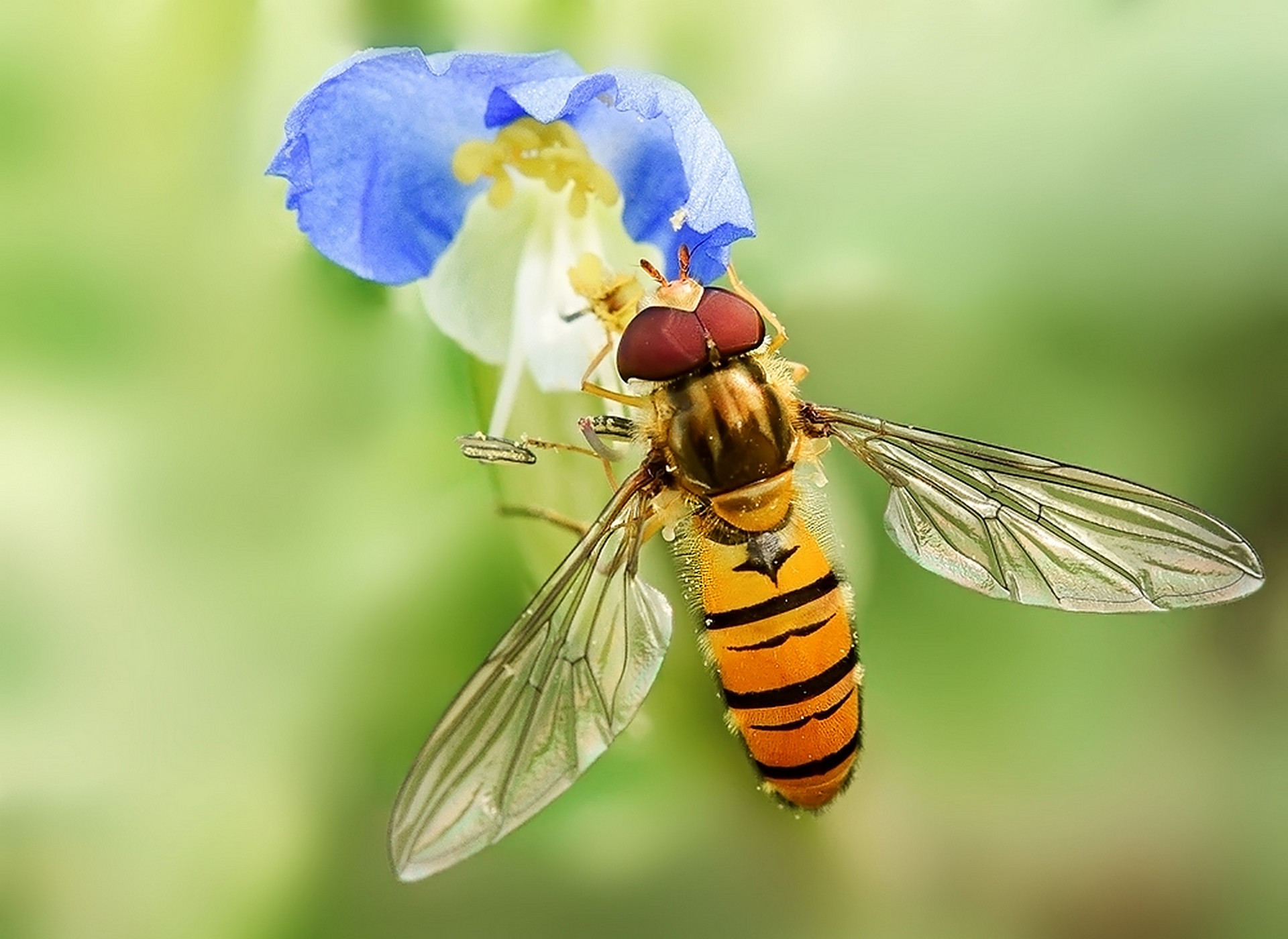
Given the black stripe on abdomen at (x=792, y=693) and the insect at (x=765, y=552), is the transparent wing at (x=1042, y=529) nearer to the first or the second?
the insect at (x=765, y=552)

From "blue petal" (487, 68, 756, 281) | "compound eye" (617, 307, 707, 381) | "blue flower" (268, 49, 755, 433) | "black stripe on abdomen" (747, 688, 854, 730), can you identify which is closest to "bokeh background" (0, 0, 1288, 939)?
"blue flower" (268, 49, 755, 433)

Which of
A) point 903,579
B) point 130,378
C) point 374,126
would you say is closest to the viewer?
point 374,126

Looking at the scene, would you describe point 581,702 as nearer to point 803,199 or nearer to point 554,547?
point 554,547

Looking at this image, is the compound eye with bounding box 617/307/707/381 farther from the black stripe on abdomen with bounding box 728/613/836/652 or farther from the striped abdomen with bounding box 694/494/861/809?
the black stripe on abdomen with bounding box 728/613/836/652

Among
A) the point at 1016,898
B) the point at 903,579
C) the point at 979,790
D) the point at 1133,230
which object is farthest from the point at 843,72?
the point at 1016,898

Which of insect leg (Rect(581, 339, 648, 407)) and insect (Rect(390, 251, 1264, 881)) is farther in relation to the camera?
insect leg (Rect(581, 339, 648, 407))

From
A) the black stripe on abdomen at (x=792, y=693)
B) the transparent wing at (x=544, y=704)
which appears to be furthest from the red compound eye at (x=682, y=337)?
the black stripe on abdomen at (x=792, y=693)

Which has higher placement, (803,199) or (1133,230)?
(803,199)

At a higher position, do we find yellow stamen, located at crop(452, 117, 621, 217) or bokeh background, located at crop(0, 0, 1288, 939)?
yellow stamen, located at crop(452, 117, 621, 217)
